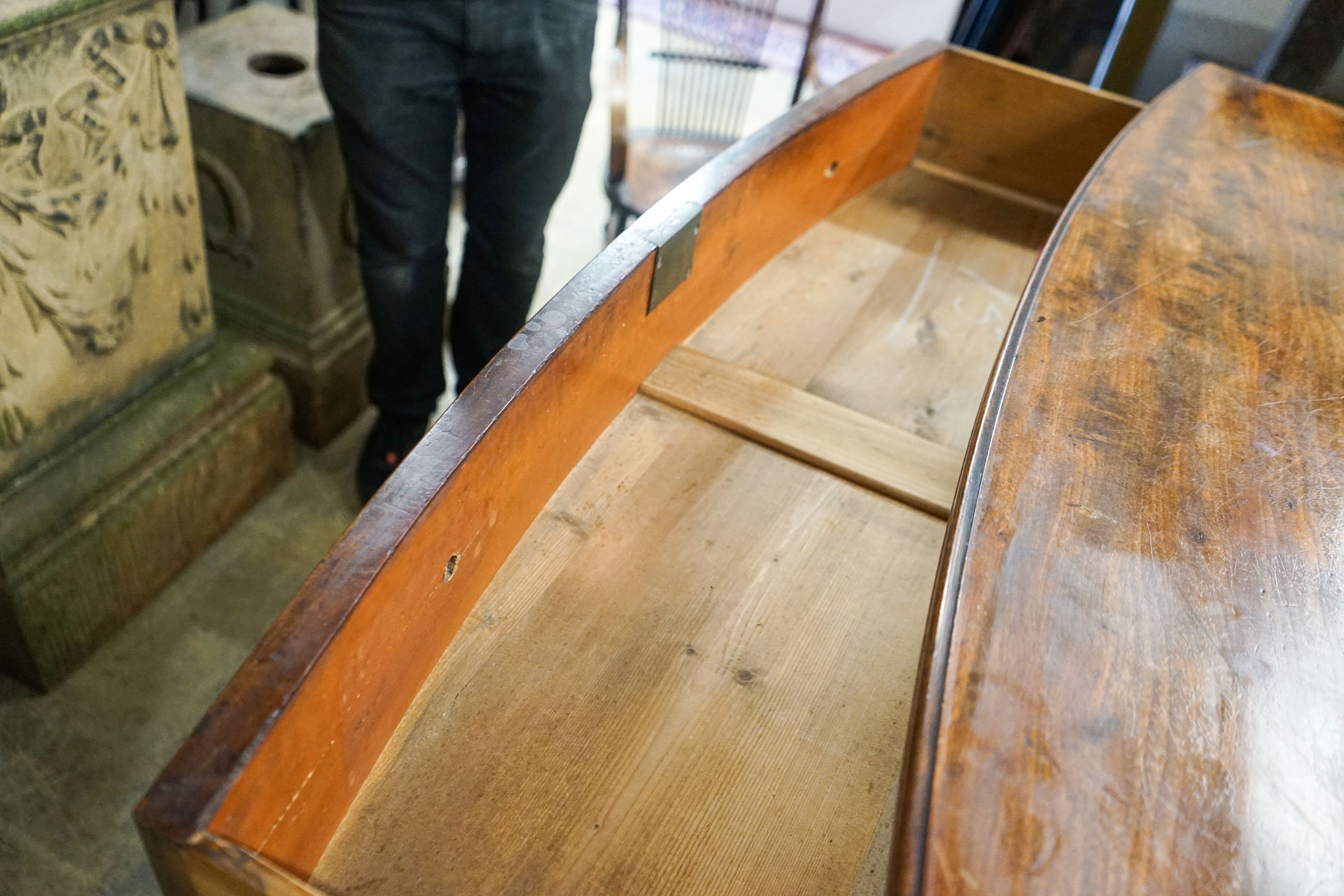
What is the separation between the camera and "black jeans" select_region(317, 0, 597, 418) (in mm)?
1344

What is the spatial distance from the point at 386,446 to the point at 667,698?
3.77ft

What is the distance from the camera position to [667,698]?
0.83 meters

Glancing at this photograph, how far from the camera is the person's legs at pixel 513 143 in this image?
55.1 inches

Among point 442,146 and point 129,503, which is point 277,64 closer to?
point 442,146

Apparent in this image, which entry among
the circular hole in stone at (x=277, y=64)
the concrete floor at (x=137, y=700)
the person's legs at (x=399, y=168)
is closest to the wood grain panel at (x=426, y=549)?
the person's legs at (x=399, y=168)

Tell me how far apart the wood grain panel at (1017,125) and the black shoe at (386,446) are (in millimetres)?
1077

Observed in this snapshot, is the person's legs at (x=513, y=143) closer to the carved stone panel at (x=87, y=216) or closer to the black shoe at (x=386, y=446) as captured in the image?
the black shoe at (x=386, y=446)

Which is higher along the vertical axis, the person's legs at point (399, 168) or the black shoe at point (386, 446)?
the person's legs at point (399, 168)

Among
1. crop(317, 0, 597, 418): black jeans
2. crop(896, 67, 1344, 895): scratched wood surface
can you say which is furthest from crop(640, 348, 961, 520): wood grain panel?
crop(317, 0, 597, 418): black jeans

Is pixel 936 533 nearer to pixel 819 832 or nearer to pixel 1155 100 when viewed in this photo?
pixel 819 832

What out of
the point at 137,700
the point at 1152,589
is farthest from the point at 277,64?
the point at 1152,589

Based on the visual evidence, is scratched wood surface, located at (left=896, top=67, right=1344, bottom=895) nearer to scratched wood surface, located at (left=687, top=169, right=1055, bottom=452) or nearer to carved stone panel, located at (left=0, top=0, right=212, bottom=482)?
scratched wood surface, located at (left=687, top=169, right=1055, bottom=452)

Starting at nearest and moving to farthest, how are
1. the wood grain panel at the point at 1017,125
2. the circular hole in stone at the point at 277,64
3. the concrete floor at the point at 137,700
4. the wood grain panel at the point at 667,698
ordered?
the wood grain panel at the point at 667,698 < the concrete floor at the point at 137,700 < the wood grain panel at the point at 1017,125 < the circular hole in stone at the point at 277,64

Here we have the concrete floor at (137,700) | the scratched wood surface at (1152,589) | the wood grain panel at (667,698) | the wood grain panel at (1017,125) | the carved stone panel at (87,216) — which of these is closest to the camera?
the scratched wood surface at (1152,589)
